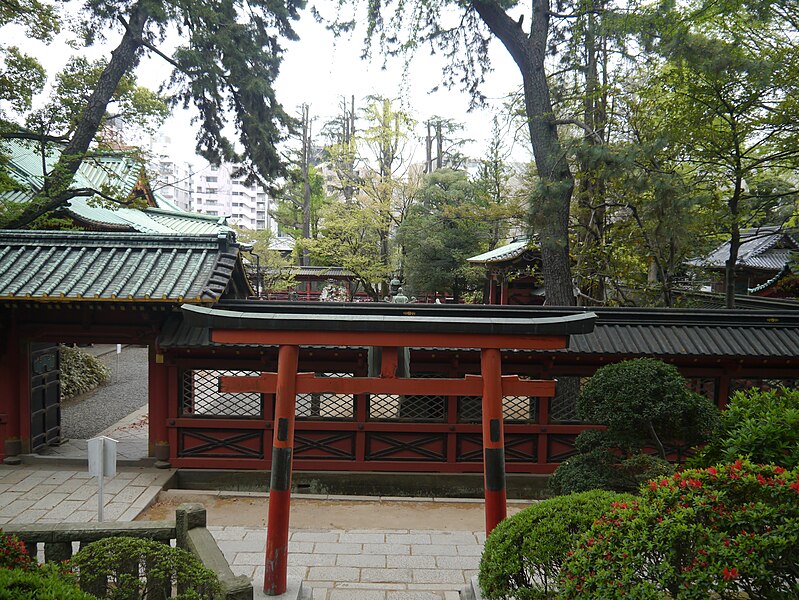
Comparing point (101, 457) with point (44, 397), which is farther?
point (44, 397)

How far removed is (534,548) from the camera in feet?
13.7

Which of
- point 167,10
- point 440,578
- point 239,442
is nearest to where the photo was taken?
point 440,578

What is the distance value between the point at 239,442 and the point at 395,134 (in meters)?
20.3

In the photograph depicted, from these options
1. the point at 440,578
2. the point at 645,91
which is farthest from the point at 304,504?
the point at 645,91

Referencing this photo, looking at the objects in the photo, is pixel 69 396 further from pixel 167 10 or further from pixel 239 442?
pixel 167 10

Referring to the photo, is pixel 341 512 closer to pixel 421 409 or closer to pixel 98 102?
pixel 421 409

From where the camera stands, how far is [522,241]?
23266 mm

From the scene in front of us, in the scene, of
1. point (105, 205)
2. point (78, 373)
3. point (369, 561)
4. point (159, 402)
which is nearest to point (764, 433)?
point (369, 561)

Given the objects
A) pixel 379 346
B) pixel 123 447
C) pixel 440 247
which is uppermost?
pixel 440 247

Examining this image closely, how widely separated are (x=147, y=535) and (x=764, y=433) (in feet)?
17.5

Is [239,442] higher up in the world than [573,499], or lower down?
lower down

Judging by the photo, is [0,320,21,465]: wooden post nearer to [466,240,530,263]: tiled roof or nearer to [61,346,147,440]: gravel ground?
[61,346,147,440]: gravel ground

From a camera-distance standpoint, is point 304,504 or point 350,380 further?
point 304,504

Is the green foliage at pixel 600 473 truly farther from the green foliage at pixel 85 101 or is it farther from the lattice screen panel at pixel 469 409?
the green foliage at pixel 85 101
